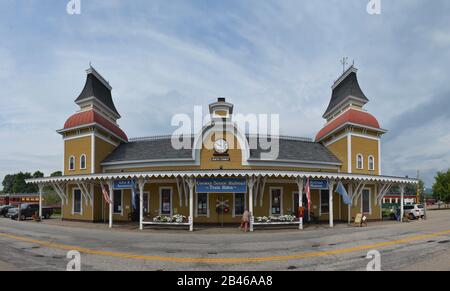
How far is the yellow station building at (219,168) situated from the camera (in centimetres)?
2114

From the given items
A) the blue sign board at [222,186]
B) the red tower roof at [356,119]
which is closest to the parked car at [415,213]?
the red tower roof at [356,119]

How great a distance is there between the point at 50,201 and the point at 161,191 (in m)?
28.7

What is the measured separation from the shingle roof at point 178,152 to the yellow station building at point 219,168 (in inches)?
3.9

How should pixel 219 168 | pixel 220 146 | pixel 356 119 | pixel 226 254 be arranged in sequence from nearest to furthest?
1. pixel 226 254
2. pixel 219 168
3. pixel 220 146
4. pixel 356 119

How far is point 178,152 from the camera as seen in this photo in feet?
77.5

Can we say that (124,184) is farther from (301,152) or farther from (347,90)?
(347,90)

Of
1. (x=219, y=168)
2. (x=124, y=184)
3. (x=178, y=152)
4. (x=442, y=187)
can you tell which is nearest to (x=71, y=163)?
(x=124, y=184)

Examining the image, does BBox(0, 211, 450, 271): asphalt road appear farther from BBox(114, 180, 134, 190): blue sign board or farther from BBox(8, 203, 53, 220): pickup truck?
BBox(8, 203, 53, 220): pickup truck

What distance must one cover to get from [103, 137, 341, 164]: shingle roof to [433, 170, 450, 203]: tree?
36444mm

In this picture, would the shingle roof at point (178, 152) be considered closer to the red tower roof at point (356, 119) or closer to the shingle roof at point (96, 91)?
the red tower roof at point (356, 119)

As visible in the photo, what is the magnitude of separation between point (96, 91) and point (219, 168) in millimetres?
15403

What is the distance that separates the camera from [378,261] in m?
8.28

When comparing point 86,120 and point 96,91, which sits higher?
point 96,91

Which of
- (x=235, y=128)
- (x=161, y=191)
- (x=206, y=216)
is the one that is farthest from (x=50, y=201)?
(x=235, y=128)
